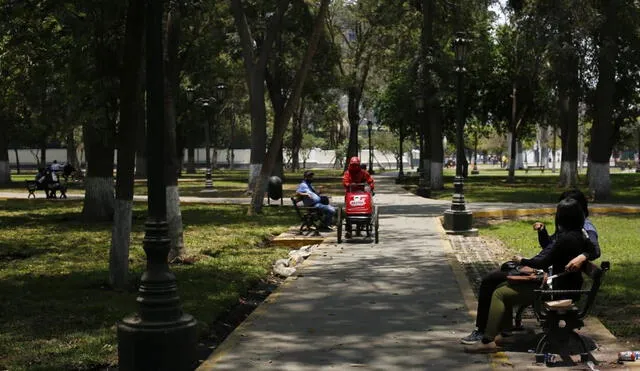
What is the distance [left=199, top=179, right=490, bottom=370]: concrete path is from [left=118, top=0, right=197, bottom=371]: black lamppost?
1.09ft

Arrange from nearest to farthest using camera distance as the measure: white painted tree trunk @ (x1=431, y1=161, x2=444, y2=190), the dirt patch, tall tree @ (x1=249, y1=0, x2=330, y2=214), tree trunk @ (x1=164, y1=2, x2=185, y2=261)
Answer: the dirt patch
tree trunk @ (x1=164, y1=2, x2=185, y2=261)
tall tree @ (x1=249, y1=0, x2=330, y2=214)
white painted tree trunk @ (x1=431, y1=161, x2=444, y2=190)

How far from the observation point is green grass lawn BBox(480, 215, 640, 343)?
7742 millimetres

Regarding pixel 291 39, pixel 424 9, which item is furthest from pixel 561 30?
pixel 291 39

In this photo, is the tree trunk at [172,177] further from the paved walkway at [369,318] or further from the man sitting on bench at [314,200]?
the man sitting on bench at [314,200]

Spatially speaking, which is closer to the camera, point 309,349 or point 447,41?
point 309,349

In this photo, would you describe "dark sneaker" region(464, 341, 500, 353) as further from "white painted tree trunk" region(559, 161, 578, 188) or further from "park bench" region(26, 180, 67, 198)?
"white painted tree trunk" region(559, 161, 578, 188)

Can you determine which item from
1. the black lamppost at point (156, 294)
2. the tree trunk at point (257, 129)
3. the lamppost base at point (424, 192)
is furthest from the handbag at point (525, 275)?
the lamppost base at point (424, 192)

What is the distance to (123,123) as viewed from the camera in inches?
361

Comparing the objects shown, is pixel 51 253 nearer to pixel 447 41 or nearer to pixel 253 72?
pixel 253 72

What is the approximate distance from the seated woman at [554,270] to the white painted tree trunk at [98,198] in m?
13.4

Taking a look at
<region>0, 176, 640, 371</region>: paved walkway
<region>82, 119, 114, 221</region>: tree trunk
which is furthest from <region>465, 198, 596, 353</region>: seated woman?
<region>82, 119, 114, 221</region>: tree trunk

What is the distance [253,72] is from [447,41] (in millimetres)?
16619

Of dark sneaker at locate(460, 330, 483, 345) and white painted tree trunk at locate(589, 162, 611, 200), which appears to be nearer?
dark sneaker at locate(460, 330, 483, 345)

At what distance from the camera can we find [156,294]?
600cm
